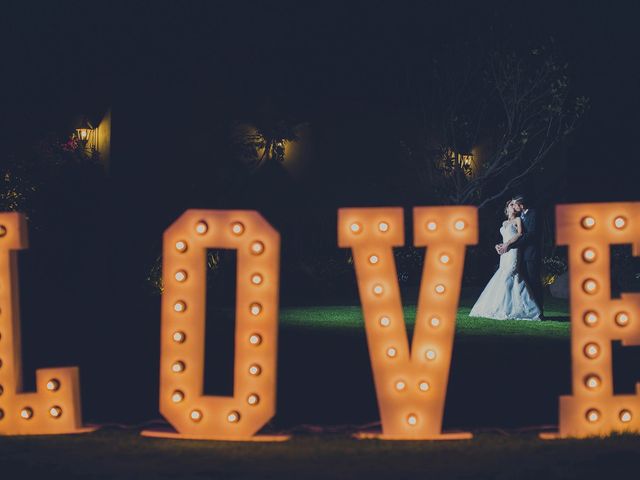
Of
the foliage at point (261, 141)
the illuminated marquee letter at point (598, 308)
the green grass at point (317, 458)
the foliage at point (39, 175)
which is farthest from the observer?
the foliage at point (261, 141)

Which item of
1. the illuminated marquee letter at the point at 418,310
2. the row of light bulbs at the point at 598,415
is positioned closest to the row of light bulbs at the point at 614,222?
the illuminated marquee letter at the point at 418,310

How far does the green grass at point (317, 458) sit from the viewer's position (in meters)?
6.59

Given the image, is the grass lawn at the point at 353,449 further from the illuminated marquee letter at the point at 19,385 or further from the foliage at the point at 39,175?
the foliage at the point at 39,175

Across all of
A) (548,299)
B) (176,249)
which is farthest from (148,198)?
(176,249)

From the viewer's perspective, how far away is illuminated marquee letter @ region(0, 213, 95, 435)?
7.86m

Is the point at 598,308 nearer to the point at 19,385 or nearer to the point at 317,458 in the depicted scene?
the point at 317,458

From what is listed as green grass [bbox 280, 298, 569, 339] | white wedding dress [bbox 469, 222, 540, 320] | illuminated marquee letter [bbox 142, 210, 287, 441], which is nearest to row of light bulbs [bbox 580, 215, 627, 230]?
illuminated marquee letter [bbox 142, 210, 287, 441]

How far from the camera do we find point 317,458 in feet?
23.0

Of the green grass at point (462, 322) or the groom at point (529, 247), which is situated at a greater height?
the groom at point (529, 247)

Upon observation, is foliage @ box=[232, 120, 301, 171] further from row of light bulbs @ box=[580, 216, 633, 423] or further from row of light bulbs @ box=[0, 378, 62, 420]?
row of light bulbs @ box=[580, 216, 633, 423]

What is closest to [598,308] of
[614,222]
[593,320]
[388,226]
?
[593,320]

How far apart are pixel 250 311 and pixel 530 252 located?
1117 centimetres

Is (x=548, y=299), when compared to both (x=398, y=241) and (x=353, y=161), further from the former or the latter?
(x=398, y=241)

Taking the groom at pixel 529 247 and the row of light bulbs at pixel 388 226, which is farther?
the groom at pixel 529 247
